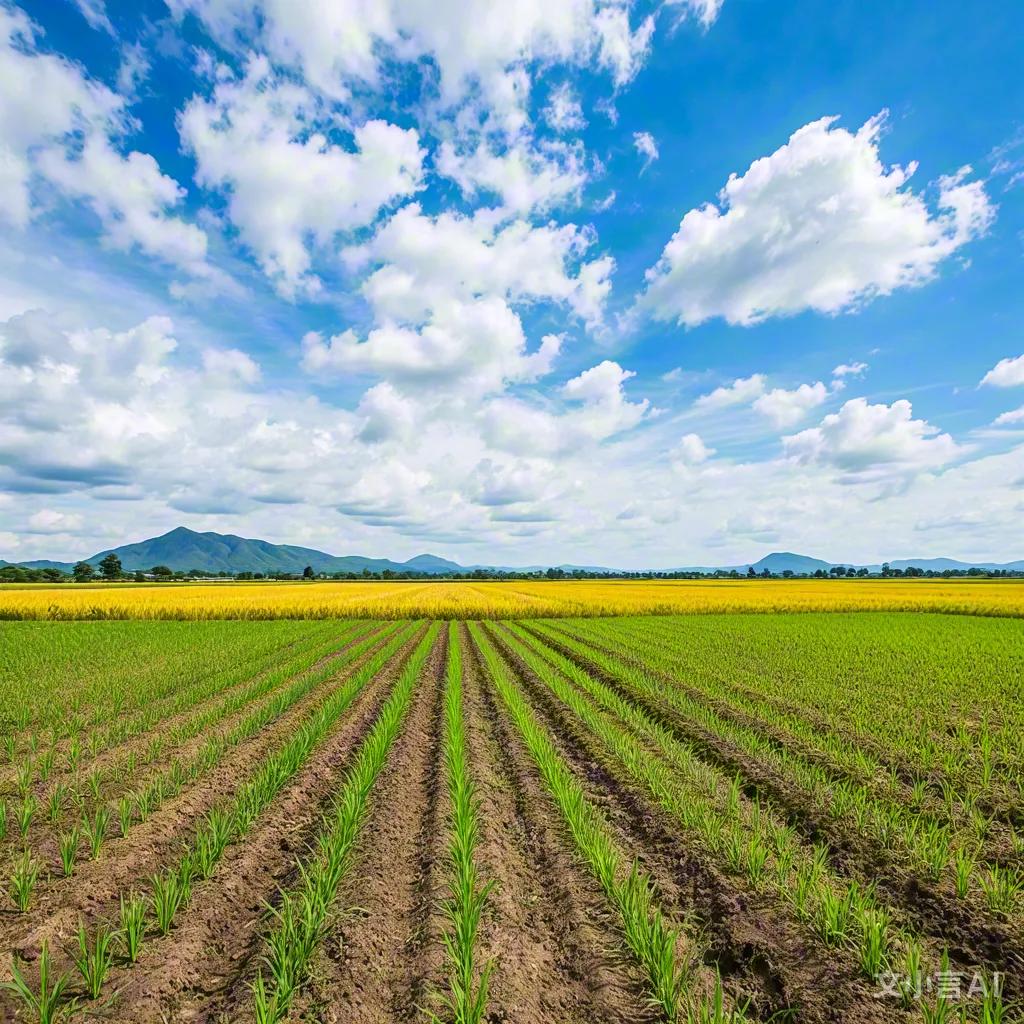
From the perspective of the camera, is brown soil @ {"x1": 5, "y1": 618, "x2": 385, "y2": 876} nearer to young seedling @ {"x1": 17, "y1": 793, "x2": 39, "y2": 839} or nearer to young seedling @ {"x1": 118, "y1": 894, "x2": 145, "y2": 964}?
young seedling @ {"x1": 17, "y1": 793, "x2": 39, "y2": 839}

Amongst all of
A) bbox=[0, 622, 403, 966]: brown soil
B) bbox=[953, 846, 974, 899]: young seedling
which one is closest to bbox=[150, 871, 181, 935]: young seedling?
bbox=[0, 622, 403, 966]: brown soil

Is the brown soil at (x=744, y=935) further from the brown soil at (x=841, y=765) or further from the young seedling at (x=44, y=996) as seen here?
the young seedling at (x=44, y=996)

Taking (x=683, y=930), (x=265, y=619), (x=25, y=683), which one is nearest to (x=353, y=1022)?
(x=683, y=930)

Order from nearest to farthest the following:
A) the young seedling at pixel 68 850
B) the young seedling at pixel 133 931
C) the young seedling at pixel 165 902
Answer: the young seedling at pixel 133 931
the young seedling at pixel 165 902
the young seedling at pixel 68 850

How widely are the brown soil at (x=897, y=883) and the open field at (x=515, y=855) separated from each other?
3 cm

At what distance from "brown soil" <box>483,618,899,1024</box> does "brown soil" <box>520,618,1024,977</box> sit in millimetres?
1223

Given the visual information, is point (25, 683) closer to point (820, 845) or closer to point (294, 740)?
point (294, 740)

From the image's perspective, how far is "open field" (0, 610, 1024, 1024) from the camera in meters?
3.85

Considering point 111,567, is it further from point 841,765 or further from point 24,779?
point 841,765

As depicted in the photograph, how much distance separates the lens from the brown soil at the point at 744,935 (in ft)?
12.2

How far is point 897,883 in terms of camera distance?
202 inches

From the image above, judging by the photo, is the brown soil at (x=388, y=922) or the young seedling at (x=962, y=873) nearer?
the brown soil at (x=388, y=922)

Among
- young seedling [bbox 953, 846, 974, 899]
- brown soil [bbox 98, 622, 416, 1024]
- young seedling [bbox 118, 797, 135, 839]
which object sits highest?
young seedling [bbox 953, 846, 974, 899]

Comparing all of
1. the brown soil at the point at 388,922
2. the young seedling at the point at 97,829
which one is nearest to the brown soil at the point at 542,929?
the brown soil at the point at 388,922
